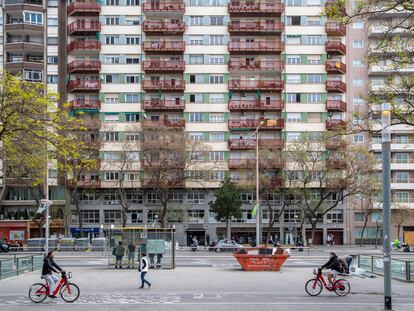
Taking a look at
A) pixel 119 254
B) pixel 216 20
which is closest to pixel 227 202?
pixel 216 20

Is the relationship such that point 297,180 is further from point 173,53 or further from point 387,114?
point 387,114

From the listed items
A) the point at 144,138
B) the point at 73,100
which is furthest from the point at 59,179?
the point at 144,138

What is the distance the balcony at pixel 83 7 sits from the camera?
83.1 meters

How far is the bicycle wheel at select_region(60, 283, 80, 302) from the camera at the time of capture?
21173 mm

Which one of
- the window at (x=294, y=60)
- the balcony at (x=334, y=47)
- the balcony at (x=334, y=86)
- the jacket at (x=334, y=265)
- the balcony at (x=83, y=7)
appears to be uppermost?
the balcony at (x=83, y=7)

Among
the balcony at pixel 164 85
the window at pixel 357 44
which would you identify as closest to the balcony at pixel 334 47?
the window at pixel 357 44

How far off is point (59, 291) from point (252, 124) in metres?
63.2

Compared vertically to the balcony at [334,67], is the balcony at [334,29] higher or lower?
higher

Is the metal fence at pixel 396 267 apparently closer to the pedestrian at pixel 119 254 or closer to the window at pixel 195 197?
the pedestrian at pixel 119 254

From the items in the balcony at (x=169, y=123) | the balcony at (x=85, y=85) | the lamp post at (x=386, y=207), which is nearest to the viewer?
the lamp post at (x=386, y=207)

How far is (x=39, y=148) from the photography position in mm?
26406

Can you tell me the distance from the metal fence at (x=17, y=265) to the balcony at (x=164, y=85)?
46433mm

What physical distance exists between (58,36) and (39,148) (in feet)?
202

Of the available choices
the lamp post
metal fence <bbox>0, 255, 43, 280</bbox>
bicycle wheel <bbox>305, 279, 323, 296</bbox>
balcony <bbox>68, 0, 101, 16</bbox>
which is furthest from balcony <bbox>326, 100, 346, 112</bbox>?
the lamp post
